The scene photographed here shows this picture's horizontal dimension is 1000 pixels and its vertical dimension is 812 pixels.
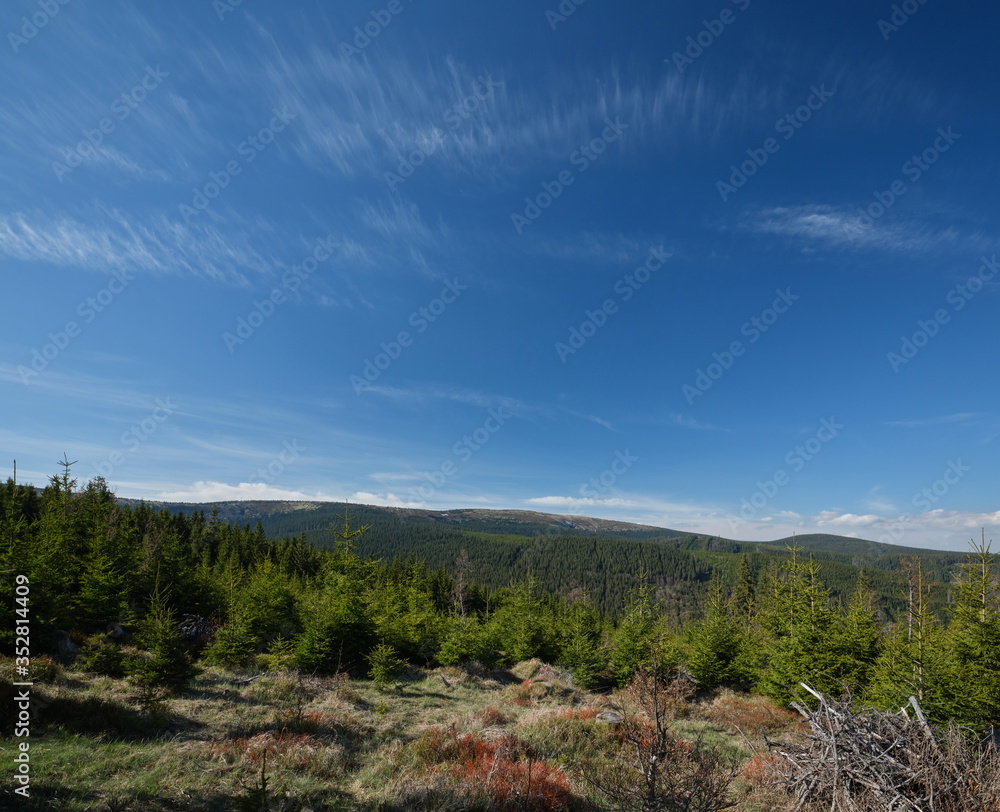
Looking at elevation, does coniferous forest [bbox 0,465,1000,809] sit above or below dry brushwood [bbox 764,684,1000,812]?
below

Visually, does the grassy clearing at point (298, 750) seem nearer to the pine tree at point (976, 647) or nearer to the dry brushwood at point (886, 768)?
the dry brushwood at point (886, 768)

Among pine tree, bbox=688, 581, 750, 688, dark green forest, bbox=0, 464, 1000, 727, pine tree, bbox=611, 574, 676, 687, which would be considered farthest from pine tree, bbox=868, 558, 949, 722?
pine tree, bbox=611, 574, 676, 687

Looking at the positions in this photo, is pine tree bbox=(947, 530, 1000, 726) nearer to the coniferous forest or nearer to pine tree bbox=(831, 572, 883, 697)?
the coniferous forest

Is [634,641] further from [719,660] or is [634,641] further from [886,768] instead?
[886,768]

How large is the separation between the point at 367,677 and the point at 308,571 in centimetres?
4550

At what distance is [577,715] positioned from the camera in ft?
49.3

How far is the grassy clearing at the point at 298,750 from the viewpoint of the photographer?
7254mm

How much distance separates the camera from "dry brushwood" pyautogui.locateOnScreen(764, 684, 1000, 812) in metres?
7.04

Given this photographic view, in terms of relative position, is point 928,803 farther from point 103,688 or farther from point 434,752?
point 103,688

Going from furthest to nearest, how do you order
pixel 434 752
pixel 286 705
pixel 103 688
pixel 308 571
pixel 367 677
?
pixel 308 571 < pixel 367 677 < pixel 286 705 < pixel 103 688 < pixel 434 752

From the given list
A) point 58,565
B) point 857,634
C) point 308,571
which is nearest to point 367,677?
point 58,565

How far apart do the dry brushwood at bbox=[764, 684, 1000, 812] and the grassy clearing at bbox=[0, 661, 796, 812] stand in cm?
180

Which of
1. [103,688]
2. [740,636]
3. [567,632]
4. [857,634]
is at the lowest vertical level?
[567,632]

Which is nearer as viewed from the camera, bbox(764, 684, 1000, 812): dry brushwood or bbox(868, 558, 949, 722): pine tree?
bbox(764, 684, 1000, 812): dry brushwood
